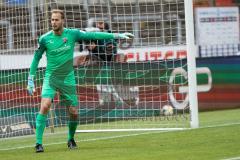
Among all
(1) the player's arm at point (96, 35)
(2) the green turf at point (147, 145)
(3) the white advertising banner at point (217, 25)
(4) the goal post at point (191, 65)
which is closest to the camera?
(2) the green turf at point (147, 145)

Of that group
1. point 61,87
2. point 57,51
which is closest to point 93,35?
point 57,51

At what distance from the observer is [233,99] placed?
22219mm

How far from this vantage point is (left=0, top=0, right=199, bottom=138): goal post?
17.3m

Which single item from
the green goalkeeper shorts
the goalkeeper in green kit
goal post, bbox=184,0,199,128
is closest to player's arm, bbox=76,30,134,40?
the goalkeeper in green kit

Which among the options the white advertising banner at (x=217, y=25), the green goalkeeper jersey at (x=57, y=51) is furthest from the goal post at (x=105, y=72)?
the white advertising banner at (x=217, y=25)

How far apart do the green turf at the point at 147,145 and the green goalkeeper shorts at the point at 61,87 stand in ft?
2.65

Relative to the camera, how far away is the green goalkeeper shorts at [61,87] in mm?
13383

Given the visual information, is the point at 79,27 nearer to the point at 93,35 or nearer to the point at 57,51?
the point at 93,35

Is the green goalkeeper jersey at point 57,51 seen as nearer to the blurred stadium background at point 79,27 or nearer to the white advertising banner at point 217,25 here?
the blurred stadium background at point 79,27

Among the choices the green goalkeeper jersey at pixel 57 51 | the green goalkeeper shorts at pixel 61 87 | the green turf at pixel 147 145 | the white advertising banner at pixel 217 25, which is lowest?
the green turf at pixel 147 145

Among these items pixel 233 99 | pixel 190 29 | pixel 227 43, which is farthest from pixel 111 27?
pixel 227 43

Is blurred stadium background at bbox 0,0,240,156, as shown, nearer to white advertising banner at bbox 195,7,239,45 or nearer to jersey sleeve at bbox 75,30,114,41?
jersey sleeve at bbox 75,30,114,41

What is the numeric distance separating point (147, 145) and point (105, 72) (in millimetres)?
4504

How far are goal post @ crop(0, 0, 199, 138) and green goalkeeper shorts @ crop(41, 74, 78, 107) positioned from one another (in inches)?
133
